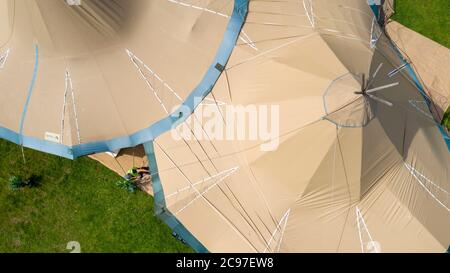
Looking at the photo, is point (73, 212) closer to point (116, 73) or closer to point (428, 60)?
point (116, 73)

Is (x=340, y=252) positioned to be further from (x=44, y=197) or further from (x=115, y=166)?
Result: (x=44, y=197)

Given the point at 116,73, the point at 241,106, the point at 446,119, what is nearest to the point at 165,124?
the point at 116,73

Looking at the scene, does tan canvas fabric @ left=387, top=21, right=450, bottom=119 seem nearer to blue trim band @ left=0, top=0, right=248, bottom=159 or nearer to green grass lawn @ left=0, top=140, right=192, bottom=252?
blue trim band @ left=0, top=0, right=248, bottom=159

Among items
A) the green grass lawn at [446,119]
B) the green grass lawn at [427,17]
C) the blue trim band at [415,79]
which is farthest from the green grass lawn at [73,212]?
the green grass lawn at [427,17]

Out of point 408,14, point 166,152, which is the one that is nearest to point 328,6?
point 408,14

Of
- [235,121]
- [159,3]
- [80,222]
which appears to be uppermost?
[159,3]

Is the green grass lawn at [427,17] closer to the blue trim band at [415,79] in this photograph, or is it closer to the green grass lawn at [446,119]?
A: the blue trim band at [415,79]

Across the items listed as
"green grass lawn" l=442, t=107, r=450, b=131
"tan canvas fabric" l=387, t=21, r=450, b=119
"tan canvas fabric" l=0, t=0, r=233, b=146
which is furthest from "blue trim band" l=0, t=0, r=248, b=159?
"green grass lawn" l=442, t=107, r=450, b=131
